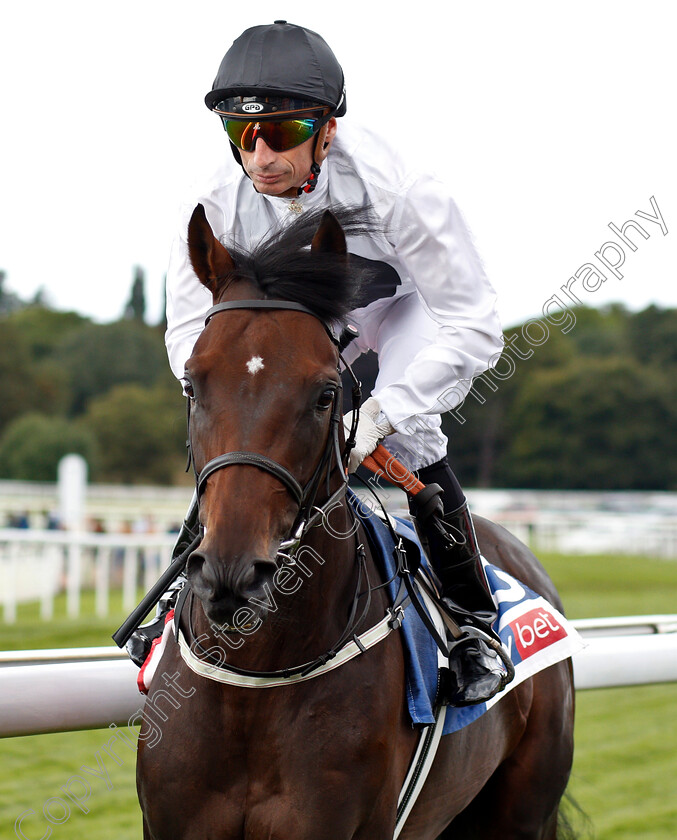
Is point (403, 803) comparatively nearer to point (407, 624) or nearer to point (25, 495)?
point (407, 624)

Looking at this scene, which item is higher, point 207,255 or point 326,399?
point 207,255

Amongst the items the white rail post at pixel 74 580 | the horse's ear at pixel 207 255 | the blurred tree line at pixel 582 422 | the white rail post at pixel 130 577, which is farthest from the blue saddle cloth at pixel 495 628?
the blurred tree line at pixel 582 422

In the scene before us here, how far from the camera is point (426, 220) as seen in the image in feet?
9.07

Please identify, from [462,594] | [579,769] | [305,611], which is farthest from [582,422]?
[305,611]

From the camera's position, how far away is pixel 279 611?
237 cm

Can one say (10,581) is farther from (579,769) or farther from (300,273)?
(300,273)

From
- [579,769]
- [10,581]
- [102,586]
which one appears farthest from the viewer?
[102,586]

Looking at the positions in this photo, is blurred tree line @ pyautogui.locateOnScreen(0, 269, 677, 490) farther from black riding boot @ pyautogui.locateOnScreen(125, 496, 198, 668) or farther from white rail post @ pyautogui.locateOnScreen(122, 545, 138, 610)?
black riding boot @ pyautogui.locateOnScreen(125, 496, 198, 668)

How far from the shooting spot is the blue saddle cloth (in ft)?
8.43

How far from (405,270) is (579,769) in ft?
13.6

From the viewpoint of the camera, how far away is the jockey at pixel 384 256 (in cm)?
261

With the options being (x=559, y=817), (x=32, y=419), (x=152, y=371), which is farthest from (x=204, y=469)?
(x=152, y=371)

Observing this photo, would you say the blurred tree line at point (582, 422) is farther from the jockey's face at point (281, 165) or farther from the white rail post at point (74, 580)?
the jockey's face at point (281, 165)

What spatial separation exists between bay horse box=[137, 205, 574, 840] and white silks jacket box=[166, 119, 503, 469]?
356 millimetres
